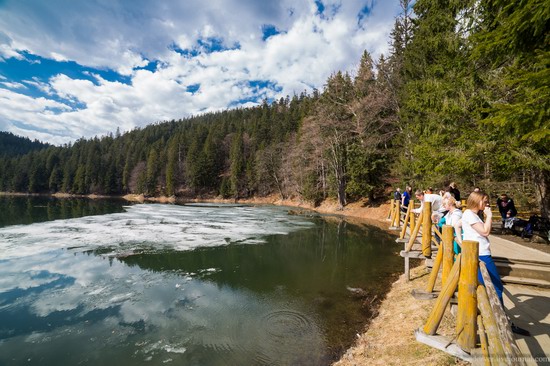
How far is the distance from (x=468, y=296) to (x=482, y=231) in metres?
1.28

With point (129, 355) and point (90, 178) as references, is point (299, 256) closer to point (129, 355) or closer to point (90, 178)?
point (129, 355)

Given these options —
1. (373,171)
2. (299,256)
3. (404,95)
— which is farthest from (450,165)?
(373,171)

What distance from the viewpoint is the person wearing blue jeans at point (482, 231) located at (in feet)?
13.8

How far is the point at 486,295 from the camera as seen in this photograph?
10.6 ft

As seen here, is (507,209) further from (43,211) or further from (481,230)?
(43,211)

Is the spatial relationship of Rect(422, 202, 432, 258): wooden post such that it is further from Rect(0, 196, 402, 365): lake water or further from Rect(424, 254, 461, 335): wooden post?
Rect(424, 254, 461, 335): wooden post

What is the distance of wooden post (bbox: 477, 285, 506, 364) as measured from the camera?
2633 mm

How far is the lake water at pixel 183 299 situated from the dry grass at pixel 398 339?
0.44 meters

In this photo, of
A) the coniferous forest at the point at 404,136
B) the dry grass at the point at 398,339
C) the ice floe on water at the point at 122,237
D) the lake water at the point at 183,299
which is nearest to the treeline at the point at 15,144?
the coniferous forest at the point at 404,136

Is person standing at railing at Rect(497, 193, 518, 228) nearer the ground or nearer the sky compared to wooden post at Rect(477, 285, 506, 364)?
nearer the sky

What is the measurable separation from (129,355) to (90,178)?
322ft

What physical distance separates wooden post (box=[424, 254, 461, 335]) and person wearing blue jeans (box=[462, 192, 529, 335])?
93 centimetres

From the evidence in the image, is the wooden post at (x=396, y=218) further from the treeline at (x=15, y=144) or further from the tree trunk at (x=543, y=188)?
the treeline at (x=15, y=144)

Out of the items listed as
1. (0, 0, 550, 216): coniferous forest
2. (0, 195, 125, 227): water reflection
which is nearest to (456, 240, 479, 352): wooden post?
(0, 0, 550, 216): coniferous forest
